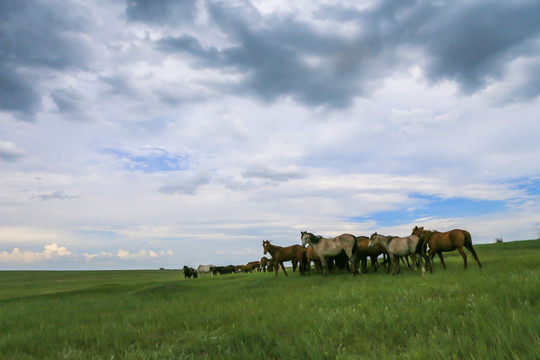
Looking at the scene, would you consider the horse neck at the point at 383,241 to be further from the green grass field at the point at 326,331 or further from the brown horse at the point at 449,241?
the green grass field at the point at 326,331

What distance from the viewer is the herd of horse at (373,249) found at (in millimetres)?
16422

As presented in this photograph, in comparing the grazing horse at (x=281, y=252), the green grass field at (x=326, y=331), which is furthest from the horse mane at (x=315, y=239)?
the green grass field at (x=326, y=331)

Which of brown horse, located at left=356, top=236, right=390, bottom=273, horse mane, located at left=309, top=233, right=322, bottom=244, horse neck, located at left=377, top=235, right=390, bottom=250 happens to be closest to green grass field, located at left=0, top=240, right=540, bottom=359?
horse neck, located at left=377, top=235, right=390, bottom=250

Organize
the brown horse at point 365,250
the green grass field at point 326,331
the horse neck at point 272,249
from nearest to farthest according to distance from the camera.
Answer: the green grass field at point 326,331 < the brown horse at point 365,250 < the horse neck at point 272,249

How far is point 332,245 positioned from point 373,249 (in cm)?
296

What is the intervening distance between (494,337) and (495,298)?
3.32 m

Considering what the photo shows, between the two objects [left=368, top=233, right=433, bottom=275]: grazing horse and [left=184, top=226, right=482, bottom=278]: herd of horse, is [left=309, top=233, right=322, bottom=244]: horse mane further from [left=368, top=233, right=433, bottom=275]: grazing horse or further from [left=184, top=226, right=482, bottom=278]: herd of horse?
[left=368, top=233, right=433, bottom=275]: grazing horse

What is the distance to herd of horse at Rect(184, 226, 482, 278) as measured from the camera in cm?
1642

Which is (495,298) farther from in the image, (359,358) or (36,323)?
(36,323)

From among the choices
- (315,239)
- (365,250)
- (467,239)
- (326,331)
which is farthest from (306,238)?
(326,331)

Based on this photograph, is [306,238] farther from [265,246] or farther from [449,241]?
[449,241]

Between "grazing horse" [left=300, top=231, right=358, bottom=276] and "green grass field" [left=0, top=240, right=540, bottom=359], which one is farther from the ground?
"grazing horse" [left=300, top=231, right=358, bottom=276]

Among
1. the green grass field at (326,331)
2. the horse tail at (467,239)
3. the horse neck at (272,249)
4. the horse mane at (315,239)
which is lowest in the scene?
the green grass field at (326,331)

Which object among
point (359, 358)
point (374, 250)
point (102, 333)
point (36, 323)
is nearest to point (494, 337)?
point (359, 358)
